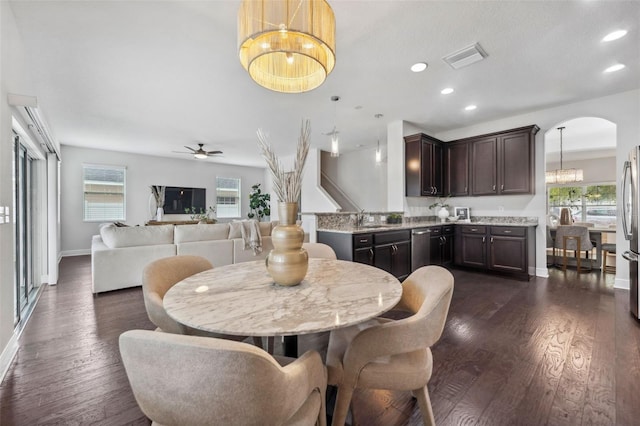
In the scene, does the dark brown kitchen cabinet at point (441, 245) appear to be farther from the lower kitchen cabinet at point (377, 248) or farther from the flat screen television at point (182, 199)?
the flat screen television at point (182, 199)

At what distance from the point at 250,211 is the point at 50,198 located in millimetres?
6009

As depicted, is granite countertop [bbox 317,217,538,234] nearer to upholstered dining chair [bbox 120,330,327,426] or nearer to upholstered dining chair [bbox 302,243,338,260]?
upholstered dining chair [bbox 302,243,338,260]

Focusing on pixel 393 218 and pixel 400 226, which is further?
pixel 393 218

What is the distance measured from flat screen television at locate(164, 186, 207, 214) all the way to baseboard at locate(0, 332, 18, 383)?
6.45 m

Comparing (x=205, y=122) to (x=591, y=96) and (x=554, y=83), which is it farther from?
(x=591, y=96)

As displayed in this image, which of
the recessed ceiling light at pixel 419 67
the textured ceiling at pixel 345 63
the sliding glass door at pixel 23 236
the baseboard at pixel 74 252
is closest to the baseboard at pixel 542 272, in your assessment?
the textured ceiling at pixel 345 63

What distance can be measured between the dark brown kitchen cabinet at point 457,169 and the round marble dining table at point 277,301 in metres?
4.10

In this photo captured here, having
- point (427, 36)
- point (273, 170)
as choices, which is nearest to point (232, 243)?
point (273, 170)

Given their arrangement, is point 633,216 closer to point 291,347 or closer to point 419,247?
point 419,247

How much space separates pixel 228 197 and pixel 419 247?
7.14m

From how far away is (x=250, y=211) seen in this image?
9859 millimetres

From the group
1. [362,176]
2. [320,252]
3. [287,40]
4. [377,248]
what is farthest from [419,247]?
[362,176]

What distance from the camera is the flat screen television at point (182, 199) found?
8.10 meters

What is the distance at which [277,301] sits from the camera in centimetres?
114
